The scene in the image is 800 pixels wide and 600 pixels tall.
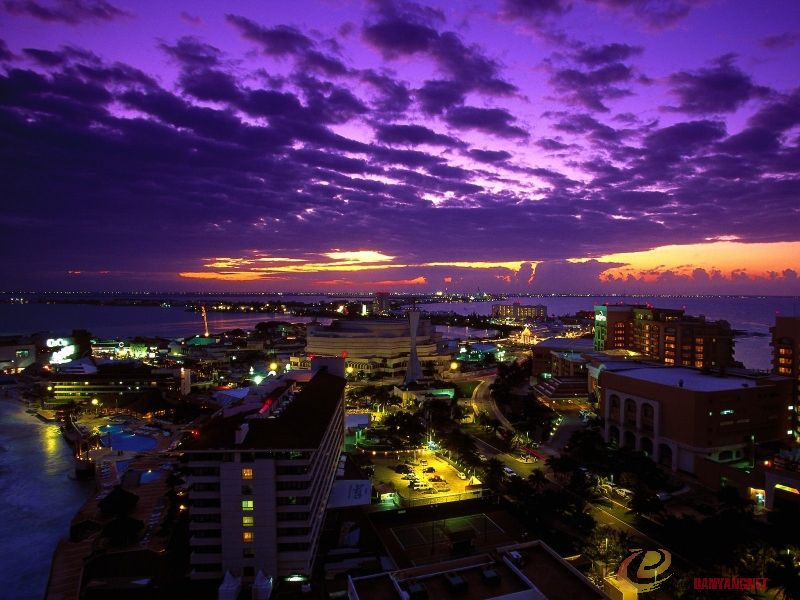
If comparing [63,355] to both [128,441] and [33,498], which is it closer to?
[128,441]

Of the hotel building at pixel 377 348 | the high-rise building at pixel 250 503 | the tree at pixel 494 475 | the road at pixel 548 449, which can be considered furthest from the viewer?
the hotel building at pixel 377 348

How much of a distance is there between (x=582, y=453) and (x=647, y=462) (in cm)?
322

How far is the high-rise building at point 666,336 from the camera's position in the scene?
56812mm

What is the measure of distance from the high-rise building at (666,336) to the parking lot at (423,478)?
27.6m

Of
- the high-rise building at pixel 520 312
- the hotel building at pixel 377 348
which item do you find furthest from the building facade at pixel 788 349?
the high-rise building at pixel 520 312

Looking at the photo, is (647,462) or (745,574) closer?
(745,574)

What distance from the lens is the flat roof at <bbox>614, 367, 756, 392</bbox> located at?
32500mm

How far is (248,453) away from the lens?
747 inches

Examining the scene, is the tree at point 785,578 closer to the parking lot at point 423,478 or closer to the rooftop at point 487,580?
the rooftop at point 487,580

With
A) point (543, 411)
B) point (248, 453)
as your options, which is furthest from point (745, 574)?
point (543, 411)

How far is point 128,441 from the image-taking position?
131 feet

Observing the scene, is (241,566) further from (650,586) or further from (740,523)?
(740,523)

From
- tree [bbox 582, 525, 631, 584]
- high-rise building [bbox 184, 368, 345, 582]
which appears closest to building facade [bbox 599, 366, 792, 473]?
tree [bbox 582, 525, 631, 584]

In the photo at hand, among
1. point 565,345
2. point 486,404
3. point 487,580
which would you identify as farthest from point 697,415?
point 565,345
